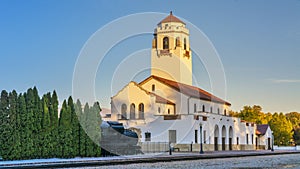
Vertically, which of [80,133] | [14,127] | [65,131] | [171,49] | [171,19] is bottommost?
[80,133]

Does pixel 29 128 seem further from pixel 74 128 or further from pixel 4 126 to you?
pixel 74 128

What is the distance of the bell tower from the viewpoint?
241 ft

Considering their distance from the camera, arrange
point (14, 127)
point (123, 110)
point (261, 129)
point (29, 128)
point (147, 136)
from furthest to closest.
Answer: point (261, 129)
point (123, 110)
point (147, 136)
point (29, 128)
point (14, 127)

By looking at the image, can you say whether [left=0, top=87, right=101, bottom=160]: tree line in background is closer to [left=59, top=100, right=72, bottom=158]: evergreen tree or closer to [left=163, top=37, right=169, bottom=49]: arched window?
[left=59, top=100, right=72, bottom=158]: evergreen tree

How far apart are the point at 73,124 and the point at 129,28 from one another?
56.6 ft

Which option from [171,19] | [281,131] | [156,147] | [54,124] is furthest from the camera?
[281,131]

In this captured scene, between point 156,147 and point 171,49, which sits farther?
point 171,49

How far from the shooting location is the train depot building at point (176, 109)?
55594 mm

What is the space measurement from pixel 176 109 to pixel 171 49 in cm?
1292

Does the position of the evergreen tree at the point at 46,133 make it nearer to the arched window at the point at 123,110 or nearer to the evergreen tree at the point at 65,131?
the evergreen tree at the point at 65,131

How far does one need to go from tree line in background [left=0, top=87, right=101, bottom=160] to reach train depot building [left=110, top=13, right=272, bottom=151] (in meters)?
17.0

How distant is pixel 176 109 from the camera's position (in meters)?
63.7

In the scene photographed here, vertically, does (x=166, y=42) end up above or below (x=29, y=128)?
above

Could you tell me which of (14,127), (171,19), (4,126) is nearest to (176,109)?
(171,19)
